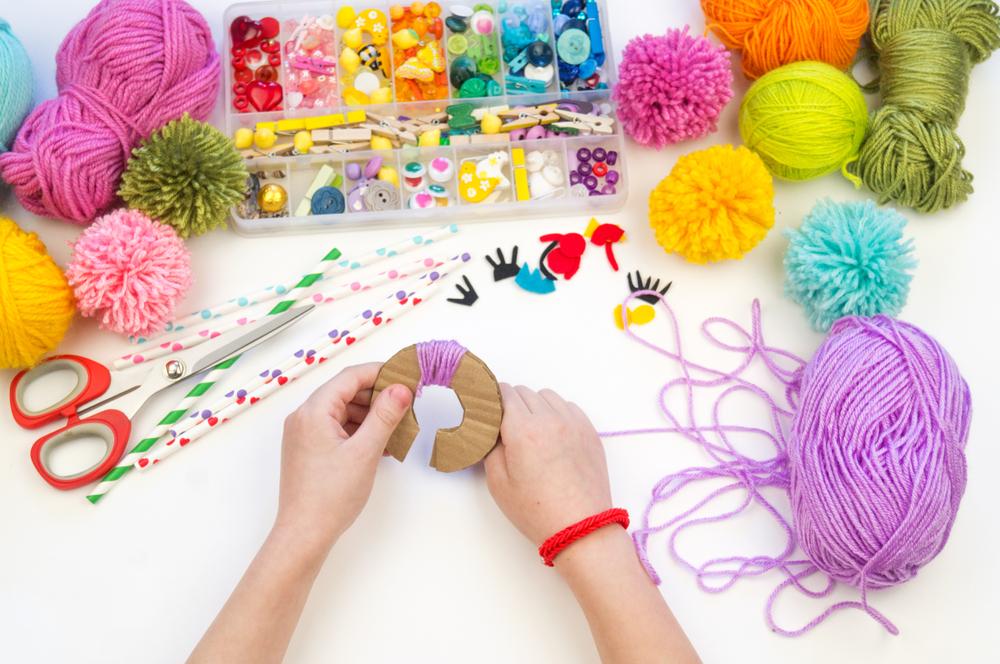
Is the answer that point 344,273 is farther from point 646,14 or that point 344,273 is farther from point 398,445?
point 646,14

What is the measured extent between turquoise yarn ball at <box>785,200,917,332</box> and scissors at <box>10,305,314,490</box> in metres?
0.72

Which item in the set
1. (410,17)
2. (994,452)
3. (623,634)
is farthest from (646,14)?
(623,634)

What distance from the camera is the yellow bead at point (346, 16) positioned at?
4.47ft

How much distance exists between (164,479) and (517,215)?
0.63m

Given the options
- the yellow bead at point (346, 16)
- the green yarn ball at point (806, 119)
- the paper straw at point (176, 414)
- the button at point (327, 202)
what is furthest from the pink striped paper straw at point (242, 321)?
the green yarn ball at point (806, 119)

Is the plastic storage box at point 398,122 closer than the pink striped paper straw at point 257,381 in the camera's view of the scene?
No

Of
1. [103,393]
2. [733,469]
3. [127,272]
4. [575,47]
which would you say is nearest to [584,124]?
[575,47]

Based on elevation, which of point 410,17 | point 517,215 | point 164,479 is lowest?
point 164,479

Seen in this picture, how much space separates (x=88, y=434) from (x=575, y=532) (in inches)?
26.0

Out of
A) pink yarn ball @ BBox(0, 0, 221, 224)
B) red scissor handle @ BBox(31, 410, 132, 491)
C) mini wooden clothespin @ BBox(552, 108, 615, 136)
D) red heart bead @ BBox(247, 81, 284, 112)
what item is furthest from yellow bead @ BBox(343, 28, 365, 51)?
red scissor handle @ BBox(31, 410, 132, 491)

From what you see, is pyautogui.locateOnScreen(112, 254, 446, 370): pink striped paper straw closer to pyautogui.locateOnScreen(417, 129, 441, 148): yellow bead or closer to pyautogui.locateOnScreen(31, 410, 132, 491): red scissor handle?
pyautogui.locateOnScreen(31, 410, 132, 491): red scissor handle

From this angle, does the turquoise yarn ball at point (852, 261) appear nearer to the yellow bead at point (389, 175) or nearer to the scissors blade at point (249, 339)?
the yellow bead at point (389, 175)

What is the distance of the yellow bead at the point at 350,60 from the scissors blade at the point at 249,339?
0.42 meters

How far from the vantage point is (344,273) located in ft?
4.10
